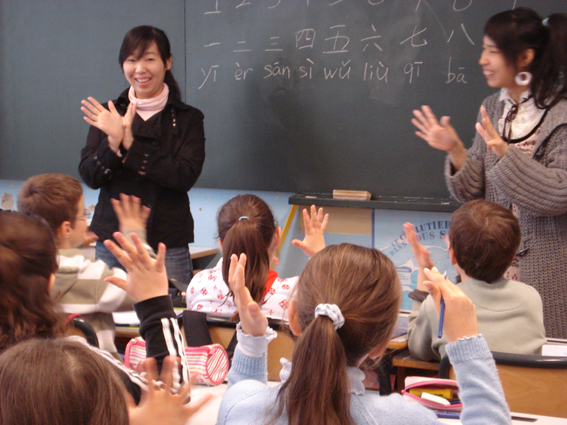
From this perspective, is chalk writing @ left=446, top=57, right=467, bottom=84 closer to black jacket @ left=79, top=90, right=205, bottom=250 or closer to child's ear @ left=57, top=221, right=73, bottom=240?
black jacket @ left=79, top=90, right=205, bottom=250

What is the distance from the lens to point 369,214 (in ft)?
11.9

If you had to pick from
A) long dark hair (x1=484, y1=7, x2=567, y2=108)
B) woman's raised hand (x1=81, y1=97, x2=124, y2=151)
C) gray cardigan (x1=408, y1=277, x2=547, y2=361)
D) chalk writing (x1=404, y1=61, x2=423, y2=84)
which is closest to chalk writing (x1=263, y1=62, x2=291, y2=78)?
chalk writing (x1=404, y1=61, x2=423, y2=84)

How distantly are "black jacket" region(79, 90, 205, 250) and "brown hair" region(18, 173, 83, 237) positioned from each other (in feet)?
2.01

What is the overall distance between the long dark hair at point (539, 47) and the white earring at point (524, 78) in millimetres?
17

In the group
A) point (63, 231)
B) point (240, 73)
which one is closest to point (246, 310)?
point (63, 231)

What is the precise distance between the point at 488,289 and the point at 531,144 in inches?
30.6

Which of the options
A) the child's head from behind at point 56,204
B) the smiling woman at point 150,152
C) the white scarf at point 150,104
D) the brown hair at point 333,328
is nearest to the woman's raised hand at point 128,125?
the smiling woman at point 150,152

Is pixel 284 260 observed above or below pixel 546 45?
below

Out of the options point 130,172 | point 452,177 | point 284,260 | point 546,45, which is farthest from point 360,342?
point 284,260

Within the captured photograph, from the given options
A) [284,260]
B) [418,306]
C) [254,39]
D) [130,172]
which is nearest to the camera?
[418,306]

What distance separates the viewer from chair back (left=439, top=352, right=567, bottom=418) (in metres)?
1.52

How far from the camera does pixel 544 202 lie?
2.12 m

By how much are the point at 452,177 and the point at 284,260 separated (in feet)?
5.75

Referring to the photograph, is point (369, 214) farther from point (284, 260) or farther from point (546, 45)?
point (546, 45)
